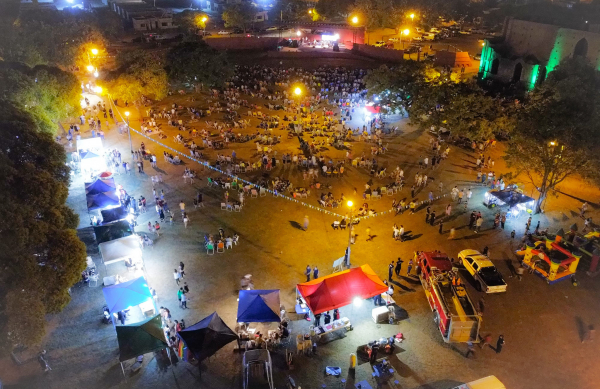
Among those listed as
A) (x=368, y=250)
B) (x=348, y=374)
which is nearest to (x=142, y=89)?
(x=368, y=250)

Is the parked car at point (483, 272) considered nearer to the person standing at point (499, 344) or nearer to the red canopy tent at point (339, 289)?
the person standing at point (499, 344)

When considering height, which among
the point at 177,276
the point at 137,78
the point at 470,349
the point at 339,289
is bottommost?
the point at 470,349

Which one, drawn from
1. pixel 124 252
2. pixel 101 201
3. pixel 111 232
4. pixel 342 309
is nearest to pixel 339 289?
pixel 342 309

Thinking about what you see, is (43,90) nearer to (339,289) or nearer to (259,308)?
(259,308)

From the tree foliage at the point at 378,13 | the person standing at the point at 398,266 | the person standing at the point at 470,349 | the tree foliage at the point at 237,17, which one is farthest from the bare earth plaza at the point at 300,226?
the tree foliage at the point at 237,17

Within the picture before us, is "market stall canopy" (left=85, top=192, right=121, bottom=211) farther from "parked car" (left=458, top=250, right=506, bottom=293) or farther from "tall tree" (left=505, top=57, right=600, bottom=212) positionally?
"tall tree" (left=505, top=57, right=600, bottom=212)

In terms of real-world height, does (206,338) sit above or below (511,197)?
below
